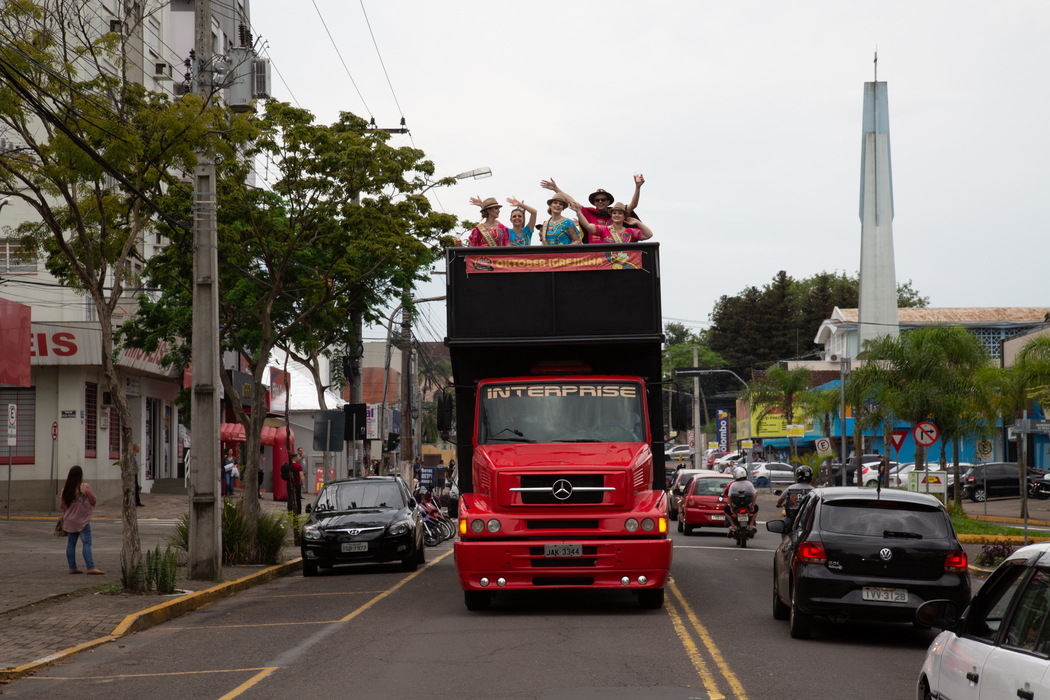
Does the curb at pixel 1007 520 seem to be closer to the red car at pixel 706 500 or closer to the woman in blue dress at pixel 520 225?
Result: the red car at pixel 706 500

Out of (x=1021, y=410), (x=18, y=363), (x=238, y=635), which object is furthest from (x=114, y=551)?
(x=1021, y=410)

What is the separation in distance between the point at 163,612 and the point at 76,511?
14.8 ft

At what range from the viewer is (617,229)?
14.3 metres

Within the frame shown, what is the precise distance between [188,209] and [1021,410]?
2829 cm

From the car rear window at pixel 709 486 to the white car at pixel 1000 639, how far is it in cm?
2218

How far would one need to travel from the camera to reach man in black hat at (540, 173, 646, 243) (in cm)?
1448

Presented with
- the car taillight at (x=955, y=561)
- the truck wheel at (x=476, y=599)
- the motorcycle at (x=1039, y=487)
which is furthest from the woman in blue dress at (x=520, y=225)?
the motorcycle at (x=1039, y=487)

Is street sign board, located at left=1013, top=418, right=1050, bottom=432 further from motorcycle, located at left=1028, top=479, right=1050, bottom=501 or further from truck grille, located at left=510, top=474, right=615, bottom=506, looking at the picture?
motorcycle, located at left=1028, top=479, right=1050, bottom=501

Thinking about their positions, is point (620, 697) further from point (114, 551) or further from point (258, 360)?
point (114, 551)

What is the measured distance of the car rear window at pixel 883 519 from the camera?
10.7 meters

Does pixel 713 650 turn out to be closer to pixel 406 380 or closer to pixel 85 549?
pixel 85 549

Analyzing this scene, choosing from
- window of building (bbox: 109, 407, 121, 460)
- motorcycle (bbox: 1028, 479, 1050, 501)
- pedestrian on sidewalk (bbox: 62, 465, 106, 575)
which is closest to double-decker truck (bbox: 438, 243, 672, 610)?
pedestrian on sidewalk (bbox: 62, 465, 106, 575)

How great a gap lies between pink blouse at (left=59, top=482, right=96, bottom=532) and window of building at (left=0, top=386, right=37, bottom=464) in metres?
18.6

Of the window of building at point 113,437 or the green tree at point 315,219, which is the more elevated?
the green tree at point 315,219
